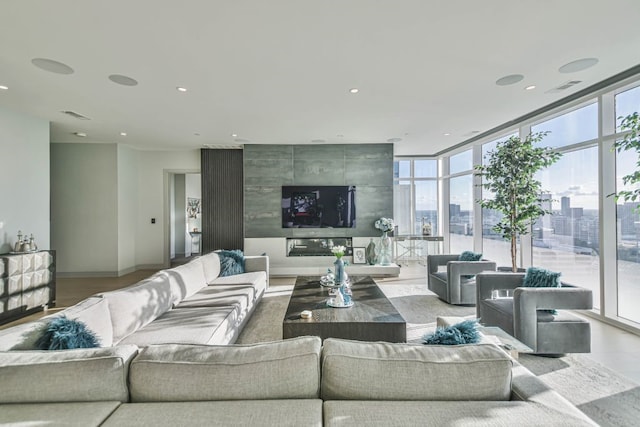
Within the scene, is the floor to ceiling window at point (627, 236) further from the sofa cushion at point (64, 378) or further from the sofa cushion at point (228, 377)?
the sofa cushion at point (64, 378)

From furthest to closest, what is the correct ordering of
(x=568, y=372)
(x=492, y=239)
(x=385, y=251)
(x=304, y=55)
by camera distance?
(x=385, y=251), (x=492, y=239), (x=304, y=55), (x=568, y=372)

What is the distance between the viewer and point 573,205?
4.34 metres

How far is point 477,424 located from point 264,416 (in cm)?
71

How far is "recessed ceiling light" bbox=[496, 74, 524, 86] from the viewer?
329 centimetres

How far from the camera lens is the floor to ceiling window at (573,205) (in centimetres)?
403

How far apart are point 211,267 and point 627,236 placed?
5.14 meters

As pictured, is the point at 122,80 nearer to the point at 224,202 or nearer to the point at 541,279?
the point at 224,202

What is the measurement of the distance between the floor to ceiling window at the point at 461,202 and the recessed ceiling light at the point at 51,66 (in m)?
7.02

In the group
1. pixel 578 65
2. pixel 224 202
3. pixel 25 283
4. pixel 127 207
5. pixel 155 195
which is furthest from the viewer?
pixel 155 195

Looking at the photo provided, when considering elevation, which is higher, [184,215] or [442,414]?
[184,215]

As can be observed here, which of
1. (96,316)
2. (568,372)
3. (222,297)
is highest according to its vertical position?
(96,316)

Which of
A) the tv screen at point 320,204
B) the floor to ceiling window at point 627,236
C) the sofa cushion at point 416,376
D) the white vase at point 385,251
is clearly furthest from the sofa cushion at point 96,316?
the floor to ceiling window at point 627,236

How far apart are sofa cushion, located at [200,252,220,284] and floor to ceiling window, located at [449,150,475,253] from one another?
216 inches

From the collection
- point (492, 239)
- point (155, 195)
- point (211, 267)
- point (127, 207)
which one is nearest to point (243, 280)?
point (211, 267)
